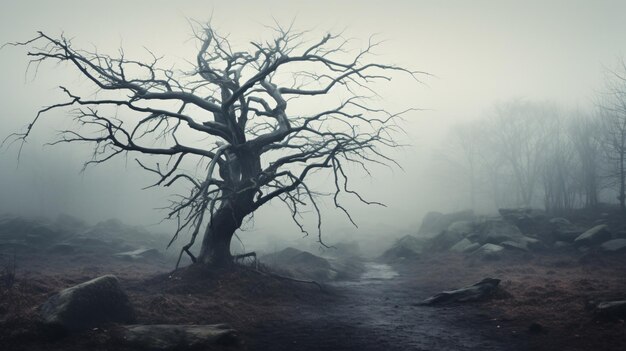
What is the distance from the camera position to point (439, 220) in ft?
133

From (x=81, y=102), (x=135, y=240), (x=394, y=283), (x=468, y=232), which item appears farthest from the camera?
(x=135, y=240)

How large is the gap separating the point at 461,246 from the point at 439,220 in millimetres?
16495

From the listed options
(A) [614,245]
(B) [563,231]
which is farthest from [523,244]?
(A) [614,245]

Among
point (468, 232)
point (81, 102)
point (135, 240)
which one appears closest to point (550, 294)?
point (81, 102)

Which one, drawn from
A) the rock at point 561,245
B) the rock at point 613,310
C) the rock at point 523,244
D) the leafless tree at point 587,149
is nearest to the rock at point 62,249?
the rock at point 613,310

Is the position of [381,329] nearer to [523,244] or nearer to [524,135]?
[523,244]

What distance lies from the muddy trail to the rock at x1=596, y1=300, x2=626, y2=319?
175cm

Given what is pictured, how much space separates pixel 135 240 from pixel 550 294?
100ft

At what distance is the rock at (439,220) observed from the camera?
3716cm

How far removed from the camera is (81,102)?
9695mm

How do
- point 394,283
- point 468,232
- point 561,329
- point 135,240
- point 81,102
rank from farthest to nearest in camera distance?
point 135,240, point 468,232, point 394,283, point 81,102, point 561,329

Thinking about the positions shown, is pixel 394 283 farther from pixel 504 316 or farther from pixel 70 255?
pixel 70 255

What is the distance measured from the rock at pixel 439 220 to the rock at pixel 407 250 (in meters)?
8.03

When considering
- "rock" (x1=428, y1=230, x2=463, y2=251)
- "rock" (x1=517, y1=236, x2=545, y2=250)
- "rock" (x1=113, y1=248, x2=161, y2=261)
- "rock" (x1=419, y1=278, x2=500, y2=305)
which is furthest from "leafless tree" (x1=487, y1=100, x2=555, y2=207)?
"rock" (x1=113, y1=248, x2=161, y2=261)
